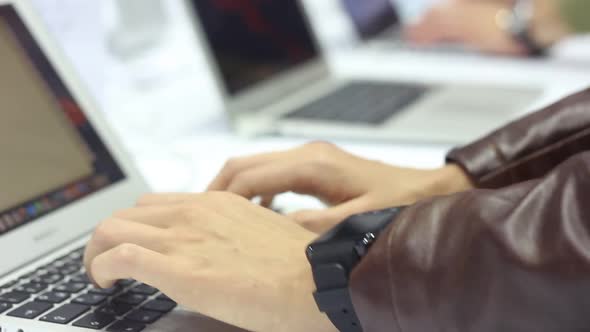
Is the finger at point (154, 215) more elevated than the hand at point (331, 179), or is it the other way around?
the finger at point (154, 215)

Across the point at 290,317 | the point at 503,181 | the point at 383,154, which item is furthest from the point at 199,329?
the point at 383,154

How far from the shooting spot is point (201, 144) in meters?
1.17

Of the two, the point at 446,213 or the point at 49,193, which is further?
the point at 49,193

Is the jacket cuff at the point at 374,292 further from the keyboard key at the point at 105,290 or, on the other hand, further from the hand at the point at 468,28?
the hand at the point at 468,28

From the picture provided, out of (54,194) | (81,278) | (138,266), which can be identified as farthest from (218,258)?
A: (54,194)

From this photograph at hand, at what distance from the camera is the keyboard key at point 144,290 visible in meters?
0.60

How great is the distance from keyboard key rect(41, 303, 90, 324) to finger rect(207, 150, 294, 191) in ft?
0.62

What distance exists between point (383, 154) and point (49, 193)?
0.48 m

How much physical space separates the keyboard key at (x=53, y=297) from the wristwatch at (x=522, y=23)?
4.19 feet

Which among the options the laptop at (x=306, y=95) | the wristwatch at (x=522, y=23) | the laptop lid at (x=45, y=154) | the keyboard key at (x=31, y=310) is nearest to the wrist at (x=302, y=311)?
the keyboard key at (x=31, y=310)

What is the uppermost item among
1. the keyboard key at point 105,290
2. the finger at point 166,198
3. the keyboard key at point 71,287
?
the finger at point 166,198

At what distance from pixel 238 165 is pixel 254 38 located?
1.95 ft

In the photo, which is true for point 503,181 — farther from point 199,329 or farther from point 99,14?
point 99,14

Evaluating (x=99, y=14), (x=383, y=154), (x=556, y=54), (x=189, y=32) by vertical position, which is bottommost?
(x=556, y=54)
